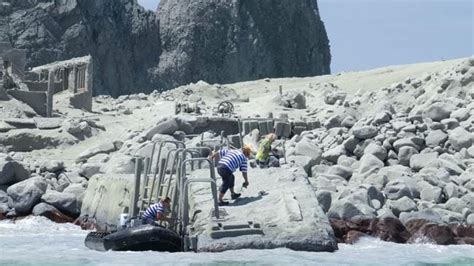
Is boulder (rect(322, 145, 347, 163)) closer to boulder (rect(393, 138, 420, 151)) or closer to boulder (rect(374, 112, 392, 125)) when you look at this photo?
boulder (rect(393, 138, 420, 151))

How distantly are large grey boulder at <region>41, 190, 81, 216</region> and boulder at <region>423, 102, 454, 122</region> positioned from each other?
8970 mm

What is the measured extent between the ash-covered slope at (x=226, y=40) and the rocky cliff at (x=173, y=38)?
3.2 inches

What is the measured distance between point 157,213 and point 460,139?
9.96 m

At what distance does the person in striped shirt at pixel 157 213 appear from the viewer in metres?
16.3

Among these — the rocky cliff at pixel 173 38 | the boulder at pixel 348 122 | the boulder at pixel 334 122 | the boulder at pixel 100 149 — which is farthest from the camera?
the rocky cliff at pixel 173 38

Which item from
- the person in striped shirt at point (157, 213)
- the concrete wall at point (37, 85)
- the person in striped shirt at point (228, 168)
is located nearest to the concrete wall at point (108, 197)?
the person in striped shirt at point (228, 168)

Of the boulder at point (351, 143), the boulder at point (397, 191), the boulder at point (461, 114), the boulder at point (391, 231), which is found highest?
the boulder at point (461, 114)

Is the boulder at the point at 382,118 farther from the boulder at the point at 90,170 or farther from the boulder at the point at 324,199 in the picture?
the boulder at the point at 90,170

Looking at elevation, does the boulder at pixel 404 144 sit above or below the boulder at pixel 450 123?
below

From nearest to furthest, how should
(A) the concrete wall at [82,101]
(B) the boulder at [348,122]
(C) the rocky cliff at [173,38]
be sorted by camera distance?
(B) the boulder at [348,122], (A) the concrete wall at [82,101], (C) the rocky cliff at [173,38]

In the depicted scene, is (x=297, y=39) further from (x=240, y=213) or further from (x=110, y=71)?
(x=240, y=213)

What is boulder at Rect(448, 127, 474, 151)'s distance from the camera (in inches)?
936

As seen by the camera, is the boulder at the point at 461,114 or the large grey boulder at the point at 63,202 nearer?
the large grey boulder at the point at 63,202

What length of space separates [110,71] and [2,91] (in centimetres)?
4221
